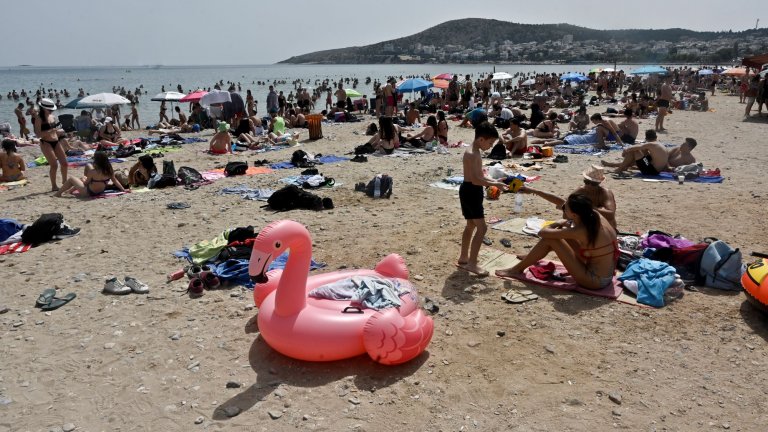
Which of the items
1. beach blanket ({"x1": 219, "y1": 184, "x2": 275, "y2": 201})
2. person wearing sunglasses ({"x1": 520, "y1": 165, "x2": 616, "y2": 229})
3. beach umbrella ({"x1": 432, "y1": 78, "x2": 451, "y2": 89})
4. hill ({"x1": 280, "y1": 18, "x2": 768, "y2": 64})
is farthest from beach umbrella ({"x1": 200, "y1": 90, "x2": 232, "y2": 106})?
hill ({"x1": 280, "y1": 18, "x2": 768, "y2": 64})

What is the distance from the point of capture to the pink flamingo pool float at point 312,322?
143 inches

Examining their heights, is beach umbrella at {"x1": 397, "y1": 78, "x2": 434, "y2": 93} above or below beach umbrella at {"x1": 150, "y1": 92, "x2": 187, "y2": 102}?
above

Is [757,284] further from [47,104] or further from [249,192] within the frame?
[47,104]

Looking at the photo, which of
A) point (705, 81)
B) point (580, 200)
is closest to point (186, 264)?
point (580, 200)

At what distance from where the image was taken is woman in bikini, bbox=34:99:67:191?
8.89 m

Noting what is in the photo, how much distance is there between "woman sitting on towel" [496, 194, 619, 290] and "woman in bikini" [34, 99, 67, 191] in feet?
28.3

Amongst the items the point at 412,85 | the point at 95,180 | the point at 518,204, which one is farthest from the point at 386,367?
the point at 412,85

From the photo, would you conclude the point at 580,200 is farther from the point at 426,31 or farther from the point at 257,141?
the point at 426,31

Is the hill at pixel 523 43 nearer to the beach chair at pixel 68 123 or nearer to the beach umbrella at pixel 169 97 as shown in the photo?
the beach umbrella at pixel 169 97

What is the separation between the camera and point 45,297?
504 centimetres

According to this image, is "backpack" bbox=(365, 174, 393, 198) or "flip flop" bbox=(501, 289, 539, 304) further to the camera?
"backpack" bbox=(365, 174, 393, 198)

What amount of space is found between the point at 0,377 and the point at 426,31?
19374 centimetres

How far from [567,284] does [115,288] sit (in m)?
4.66

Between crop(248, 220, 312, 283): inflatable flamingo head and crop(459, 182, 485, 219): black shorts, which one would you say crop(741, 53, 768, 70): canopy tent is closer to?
crop(459, 182, 485, 219): black shorts
